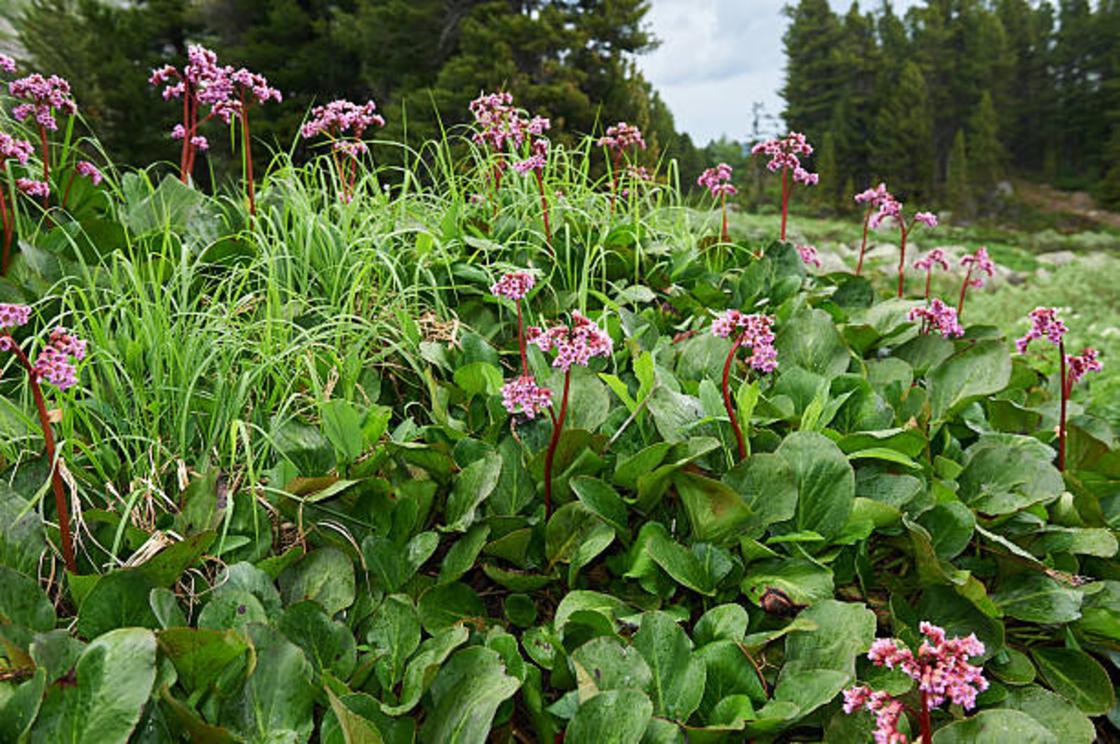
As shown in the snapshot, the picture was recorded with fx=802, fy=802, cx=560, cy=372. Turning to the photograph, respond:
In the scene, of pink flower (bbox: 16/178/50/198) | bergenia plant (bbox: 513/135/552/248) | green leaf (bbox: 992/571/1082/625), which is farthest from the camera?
bergenia plant (bbox: 513/135/552/248)

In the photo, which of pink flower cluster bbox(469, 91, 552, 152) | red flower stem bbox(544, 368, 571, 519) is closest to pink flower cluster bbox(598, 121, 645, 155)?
pink flower cluster bbox(469, 91, 552, 152)

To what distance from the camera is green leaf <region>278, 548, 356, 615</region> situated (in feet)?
4.85

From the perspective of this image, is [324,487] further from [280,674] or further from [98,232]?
[98,232]

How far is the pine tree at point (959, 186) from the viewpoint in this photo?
3350 cm

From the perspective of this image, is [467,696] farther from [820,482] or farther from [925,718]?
[820,482]

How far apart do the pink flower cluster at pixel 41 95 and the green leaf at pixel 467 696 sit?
7.53ft

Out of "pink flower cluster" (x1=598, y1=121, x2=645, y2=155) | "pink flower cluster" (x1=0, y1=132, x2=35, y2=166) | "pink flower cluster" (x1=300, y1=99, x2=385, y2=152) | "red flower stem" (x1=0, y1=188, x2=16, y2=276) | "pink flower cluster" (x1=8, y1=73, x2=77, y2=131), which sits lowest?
"red flower stem" (x1=0, y1=188, x2=16, y2=276)

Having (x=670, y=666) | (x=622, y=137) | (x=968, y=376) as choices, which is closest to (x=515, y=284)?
(x=670, y=666)

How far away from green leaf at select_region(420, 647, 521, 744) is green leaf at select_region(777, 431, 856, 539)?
0.71m

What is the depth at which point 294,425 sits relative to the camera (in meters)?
1.82

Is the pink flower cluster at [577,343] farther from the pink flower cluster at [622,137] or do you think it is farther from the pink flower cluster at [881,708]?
the pink flower cluster at [622,137]

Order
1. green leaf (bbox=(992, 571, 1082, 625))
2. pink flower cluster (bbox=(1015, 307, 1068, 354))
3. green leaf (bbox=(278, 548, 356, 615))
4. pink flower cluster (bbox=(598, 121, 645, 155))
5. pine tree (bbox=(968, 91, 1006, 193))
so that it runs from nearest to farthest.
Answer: green leaf (bbox=(278, 548, 356, 615))
green leaf (bbox=(992, 571, 1082, 625))
pink flower cluster (bbox=(1015, 307, 1068, 354))
pink flower cluster (bbox=(598, 121, 645, 155))
pine tree (bbox=(968, 91, 1006, 193))

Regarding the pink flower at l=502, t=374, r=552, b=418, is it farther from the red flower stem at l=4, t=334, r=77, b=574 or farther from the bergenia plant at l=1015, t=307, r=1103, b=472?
the bergenia plant at l=1015, t=307, r=1103, b=472

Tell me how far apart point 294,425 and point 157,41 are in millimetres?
27519
